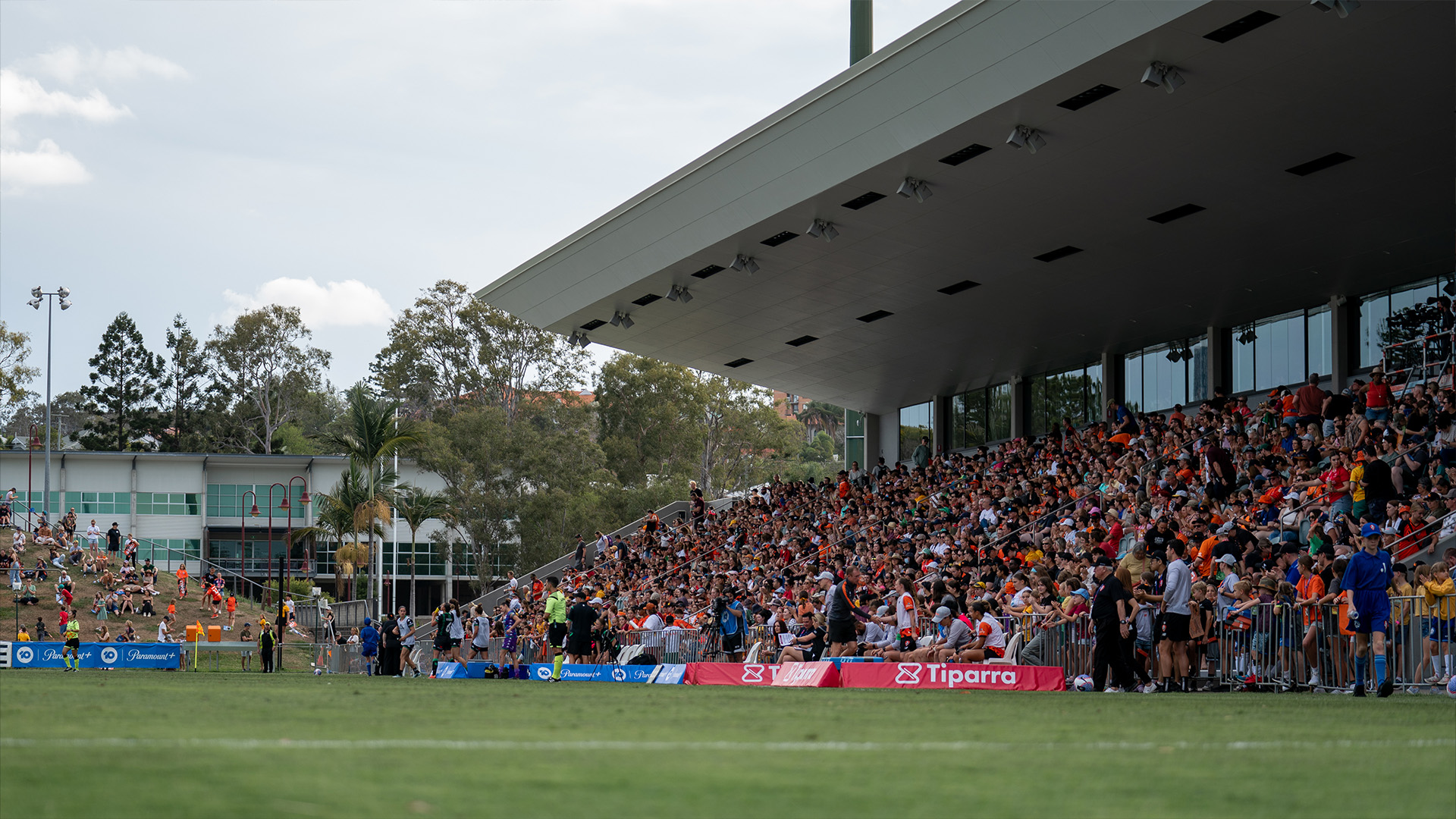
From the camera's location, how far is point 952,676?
1747 centimetres

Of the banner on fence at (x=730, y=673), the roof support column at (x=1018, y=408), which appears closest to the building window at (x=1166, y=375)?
the roof support column at (x=1018, y=408)

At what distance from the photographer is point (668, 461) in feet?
225

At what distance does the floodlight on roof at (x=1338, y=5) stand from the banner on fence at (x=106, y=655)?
28.9m

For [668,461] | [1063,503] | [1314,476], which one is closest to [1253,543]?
[1314,476]

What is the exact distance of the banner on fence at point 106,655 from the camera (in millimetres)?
32438

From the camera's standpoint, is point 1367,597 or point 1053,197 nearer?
point 1367,597

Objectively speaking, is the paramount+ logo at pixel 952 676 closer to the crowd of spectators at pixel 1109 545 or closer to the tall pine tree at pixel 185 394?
the crowd of spectators at pixel 1109 545

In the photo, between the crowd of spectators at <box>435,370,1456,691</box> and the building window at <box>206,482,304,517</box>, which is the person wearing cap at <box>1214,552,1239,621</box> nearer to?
the crowd of spectators at <box>435,370,1456,691</box>

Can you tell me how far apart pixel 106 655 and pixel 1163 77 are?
90.7ft

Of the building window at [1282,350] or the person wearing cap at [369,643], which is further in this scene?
the person wearing cap at [369,643]

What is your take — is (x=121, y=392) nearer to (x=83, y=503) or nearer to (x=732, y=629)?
(x=83, y=503)

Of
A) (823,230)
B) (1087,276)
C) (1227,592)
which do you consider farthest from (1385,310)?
(1227,592)

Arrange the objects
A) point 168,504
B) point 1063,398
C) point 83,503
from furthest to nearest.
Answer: point 168,504, point 83,503, point 1063,398

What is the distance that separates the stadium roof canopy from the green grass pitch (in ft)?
30.4
